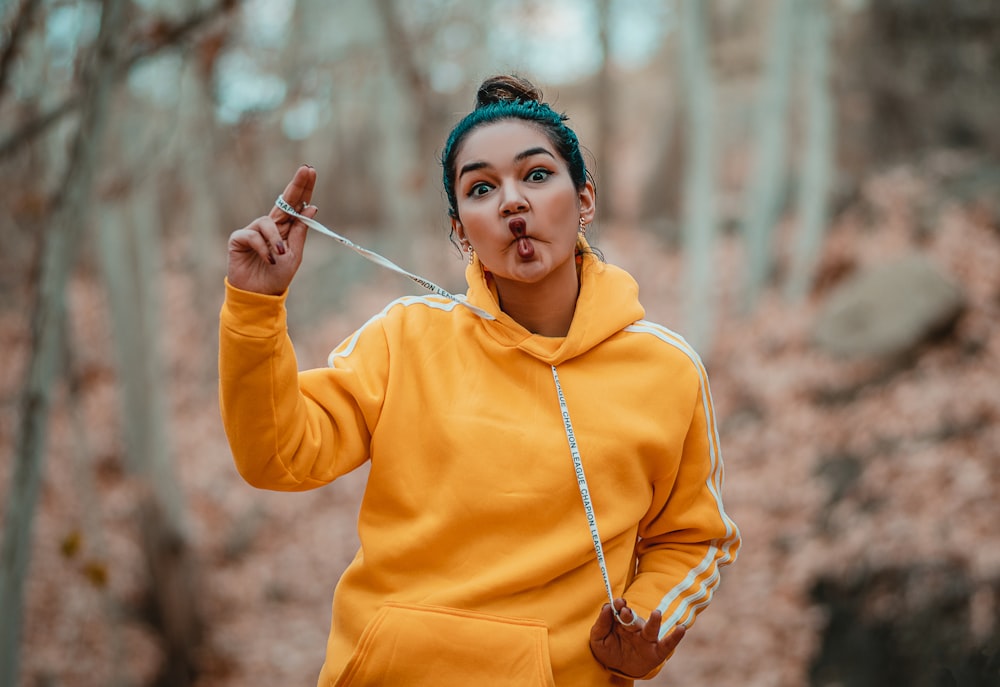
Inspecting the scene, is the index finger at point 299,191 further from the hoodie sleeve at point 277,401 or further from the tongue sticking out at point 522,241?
the tongue sticking out at point 522,241

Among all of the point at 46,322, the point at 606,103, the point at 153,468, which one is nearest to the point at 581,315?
the point at 46,322

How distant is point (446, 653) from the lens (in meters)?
1.60

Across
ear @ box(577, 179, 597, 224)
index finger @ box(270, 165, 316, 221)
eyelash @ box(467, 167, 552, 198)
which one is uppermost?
index finger @ box(270, 165, 316, 221)

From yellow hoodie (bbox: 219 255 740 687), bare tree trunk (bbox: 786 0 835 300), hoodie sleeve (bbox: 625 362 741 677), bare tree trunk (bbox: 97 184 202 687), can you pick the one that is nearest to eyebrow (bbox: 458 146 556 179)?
yellow hoodie (bbox: 219 255 740 687)

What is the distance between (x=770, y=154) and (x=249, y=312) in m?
9.80

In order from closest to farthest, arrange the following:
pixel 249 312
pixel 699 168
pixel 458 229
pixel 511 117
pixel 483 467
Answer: pixel 249 312
pixel 483 467
pixel 511 117
pixel 458 229
pixel 699 168

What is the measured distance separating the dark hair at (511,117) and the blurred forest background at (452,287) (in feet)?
0.81

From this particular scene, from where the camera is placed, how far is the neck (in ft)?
5.92

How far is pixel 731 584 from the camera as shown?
6285mm

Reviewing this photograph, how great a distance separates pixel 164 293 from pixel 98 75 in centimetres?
1221

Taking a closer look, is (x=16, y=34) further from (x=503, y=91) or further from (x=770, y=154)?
(x=770, y=154)

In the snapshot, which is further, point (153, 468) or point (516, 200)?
point (153, 468)

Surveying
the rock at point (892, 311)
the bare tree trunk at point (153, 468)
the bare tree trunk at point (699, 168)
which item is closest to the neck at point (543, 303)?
the bare tree trunk at point (153, 468)

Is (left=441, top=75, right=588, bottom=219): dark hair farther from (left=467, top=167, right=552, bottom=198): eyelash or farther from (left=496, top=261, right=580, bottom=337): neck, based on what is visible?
(left=496, top=261, right=580, bottom=337): neck
